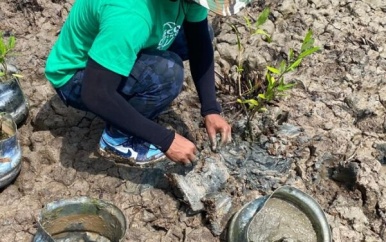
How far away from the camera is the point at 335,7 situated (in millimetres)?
3701

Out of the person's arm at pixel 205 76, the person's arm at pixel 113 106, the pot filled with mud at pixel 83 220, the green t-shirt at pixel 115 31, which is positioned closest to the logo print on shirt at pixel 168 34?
the green t-shirt at pixel 115 31

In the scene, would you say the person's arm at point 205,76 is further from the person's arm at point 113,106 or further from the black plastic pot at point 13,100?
the black plastic pot at point 13,100

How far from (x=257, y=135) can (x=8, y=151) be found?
1.20 metres

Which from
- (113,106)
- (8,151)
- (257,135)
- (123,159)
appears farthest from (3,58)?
(257,135)

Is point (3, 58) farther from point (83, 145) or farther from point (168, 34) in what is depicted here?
point (168, 34)

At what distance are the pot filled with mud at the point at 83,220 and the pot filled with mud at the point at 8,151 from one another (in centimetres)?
33

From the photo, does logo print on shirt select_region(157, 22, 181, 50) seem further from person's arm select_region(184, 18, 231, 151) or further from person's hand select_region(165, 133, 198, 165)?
person's hand select_region(165, 133, 198, 165)

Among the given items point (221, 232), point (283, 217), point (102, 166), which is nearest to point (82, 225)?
point (102, 166)

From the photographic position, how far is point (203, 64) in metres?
2.80

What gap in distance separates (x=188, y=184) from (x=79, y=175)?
1.82 ft

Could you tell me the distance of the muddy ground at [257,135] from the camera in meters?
2.68

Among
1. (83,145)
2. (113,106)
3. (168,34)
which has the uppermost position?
(168,34)

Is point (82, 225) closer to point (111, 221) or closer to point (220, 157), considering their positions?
point (111, 221)

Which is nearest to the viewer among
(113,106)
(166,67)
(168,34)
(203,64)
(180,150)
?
(113,106)
